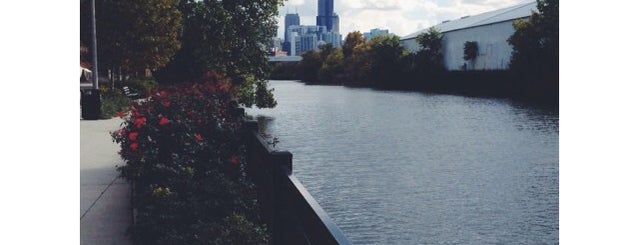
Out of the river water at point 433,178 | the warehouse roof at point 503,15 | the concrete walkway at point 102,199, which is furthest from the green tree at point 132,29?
the warehouse roof at point 503,15

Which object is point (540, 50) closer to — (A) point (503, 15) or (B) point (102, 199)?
(A) point (503, 15)

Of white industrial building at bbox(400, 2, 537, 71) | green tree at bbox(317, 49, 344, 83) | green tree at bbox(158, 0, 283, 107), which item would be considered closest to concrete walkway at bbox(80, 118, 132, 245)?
green tree at bbox(158, 0, 283, 107)

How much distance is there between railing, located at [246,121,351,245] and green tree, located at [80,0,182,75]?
27.8 m

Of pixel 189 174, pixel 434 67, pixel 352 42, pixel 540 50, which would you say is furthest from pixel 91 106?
pixel 352 42

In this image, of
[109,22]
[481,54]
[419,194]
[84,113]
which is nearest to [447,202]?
[419,194]

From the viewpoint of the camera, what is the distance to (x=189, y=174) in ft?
25.9

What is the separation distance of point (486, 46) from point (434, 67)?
2100 centimetres

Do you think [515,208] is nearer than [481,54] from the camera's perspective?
Yes

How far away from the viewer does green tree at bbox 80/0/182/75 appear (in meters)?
34.7
